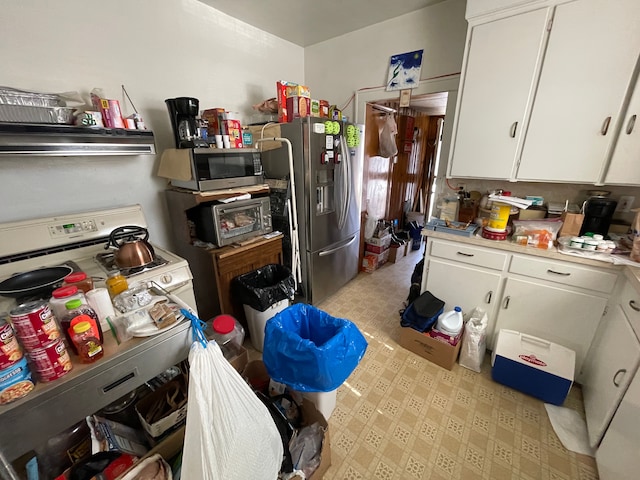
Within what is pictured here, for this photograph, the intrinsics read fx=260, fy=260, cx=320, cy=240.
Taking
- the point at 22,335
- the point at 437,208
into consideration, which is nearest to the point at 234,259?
the point at 22,335

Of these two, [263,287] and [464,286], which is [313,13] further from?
[464,286]

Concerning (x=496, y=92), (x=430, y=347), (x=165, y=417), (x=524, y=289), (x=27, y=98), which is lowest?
(x=430, y=347)

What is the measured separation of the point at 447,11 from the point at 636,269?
217 centimetres

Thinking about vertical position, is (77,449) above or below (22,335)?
below

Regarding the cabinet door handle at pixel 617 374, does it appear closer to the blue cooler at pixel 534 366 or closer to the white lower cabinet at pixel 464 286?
the blue cooler at pixel 534 366

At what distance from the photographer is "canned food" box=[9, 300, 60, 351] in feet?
2.09

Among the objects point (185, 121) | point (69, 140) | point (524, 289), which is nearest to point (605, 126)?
point (524, 289)

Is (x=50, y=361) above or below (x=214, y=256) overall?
above

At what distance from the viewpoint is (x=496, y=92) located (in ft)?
5.54

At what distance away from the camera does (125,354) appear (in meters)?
0.80

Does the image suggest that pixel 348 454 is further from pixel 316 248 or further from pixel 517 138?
pixel 517 138

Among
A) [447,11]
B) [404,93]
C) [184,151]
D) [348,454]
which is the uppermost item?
[447,11]

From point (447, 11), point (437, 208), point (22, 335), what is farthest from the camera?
point (437, 208)

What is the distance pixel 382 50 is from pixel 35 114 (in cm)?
256
